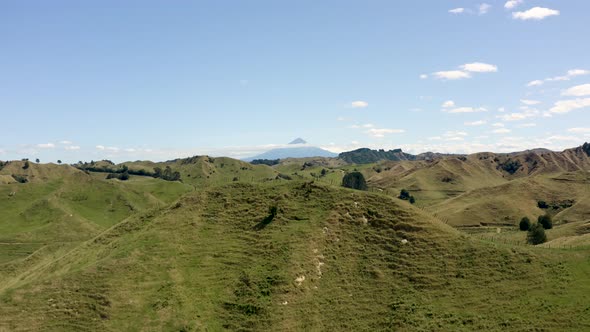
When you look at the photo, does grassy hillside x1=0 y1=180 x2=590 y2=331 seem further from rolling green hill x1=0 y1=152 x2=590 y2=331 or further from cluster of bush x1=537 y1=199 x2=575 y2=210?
cluster of bush x1=537 y1=199 x2=575 y2=210

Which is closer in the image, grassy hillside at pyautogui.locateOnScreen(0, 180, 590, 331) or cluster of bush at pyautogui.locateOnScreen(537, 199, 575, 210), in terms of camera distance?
grassy hillside at pyautogui.locateOnScreen(0, 180, 590, 331)

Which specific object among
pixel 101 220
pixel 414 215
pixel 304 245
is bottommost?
pixel 101 220

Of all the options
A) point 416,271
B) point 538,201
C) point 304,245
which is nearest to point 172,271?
point 304,245

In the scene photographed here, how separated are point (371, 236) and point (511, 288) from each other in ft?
74.4

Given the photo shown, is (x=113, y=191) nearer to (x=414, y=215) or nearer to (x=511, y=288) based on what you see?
(x=414, y=215)

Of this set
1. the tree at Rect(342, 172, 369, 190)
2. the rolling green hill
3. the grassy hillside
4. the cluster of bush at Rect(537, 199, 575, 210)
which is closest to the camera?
the grassy hillside

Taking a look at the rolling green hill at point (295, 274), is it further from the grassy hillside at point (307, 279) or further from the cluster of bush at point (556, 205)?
the cluster of bush at point (556, 205)

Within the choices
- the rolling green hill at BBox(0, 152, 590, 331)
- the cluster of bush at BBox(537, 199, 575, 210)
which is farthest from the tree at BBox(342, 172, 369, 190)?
the cluster of bush at BBox(537, 199, 575, 210)

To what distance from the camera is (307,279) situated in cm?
6303

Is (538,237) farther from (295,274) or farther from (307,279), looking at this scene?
(295,274)

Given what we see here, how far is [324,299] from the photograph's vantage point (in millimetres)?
59938

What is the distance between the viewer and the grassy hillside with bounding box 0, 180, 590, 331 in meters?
54.7

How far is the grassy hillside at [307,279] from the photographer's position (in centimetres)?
5466

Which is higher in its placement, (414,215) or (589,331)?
(414,215)
